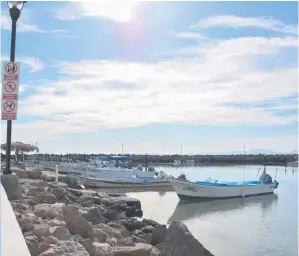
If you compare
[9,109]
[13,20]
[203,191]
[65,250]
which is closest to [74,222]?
[65,250]

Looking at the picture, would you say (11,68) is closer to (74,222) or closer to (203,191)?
(74,222)

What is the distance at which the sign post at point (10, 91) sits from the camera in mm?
8664

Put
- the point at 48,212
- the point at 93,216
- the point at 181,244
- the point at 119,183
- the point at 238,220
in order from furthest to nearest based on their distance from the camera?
the point at 119,183 < the point at 238,220 < the point at 93,216 < the point at 48,212 < the point at 181,244

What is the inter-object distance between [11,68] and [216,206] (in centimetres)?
A: 2076

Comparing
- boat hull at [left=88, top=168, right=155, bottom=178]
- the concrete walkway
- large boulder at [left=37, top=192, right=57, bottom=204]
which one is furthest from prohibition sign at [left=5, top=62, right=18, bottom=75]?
boat hull at [left=88, top=168, right=155, bottom=178]

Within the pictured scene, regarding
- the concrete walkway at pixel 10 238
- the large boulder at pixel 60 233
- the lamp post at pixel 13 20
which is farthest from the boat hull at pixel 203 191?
the concrete walkway at pixel 10 238

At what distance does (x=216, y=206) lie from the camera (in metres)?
27.2

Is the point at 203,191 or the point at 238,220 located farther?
the point at 203,191

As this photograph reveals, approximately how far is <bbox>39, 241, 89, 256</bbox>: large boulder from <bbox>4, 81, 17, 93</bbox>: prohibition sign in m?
3.58

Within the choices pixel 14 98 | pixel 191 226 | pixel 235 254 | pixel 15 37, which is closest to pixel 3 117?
pixel 14 98

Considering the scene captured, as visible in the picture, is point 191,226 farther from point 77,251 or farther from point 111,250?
point 77,251

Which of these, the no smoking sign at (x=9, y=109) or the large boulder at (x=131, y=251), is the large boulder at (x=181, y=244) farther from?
the no smoking sign at (x=9, y=109)

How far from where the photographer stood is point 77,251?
21.7ft

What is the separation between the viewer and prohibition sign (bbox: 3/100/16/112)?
340 inches
